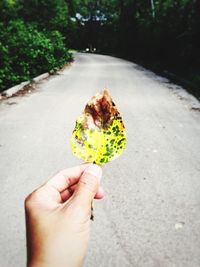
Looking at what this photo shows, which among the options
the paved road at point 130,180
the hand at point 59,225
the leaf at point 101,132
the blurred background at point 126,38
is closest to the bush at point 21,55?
the blurred background at point 126,38

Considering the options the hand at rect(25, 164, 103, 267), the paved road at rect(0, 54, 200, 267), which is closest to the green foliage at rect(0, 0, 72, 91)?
the paved road at rect(0, 54, 200, 267)

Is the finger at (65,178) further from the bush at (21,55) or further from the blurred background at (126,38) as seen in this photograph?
the blurred background at (126,38)

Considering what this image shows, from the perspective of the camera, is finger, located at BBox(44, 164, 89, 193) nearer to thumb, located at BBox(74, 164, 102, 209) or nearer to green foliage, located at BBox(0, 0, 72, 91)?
thumb, located at BBox(74, 164, 102, 209)

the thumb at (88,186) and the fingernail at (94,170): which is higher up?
the fingernail at (94,170)

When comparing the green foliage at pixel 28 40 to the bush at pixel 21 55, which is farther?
the green foliage at pixel 28 40

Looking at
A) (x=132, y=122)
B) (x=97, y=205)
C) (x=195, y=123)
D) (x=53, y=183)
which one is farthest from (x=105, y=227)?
(x=195, y=123)

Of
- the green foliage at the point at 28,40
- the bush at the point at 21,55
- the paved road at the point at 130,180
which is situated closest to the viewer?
the paved road at the point at 130,180
